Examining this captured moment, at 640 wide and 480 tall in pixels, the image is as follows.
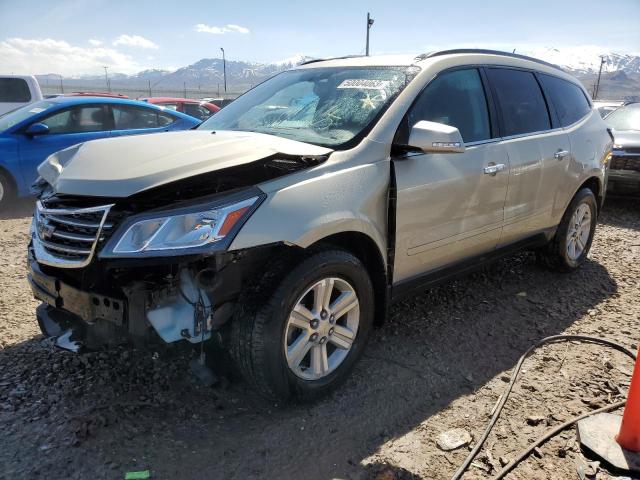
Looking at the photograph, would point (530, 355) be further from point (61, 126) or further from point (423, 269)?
point (61, 126)

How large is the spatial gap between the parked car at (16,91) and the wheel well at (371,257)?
10.9 metres

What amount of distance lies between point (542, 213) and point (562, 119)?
88 centimetres

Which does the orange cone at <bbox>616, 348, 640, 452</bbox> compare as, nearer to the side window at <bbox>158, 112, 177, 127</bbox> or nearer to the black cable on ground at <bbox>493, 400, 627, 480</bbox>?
the black cable on ground at <bbox>493, 400, 627, 480</bbox>

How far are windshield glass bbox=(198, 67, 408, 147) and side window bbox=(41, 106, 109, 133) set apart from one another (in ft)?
14.8

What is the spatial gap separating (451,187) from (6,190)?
6.30 meters

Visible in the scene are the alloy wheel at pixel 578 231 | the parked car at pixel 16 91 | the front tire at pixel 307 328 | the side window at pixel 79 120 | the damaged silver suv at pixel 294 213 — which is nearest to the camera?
the damaged silver suv at pixel 294 213

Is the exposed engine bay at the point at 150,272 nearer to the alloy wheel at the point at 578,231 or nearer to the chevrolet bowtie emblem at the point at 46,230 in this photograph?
the chevrolet bowtie emblem at the point at 46,230

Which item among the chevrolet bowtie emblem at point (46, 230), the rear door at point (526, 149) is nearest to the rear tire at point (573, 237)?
the rear door at point (526, 149)

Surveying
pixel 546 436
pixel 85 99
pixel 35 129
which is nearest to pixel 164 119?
pixel 85 99

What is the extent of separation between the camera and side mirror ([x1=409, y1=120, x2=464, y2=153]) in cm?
281

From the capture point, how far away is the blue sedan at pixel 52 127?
6934 mm

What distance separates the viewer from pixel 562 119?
175 inches

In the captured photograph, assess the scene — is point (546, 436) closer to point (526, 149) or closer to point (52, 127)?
point (526, 149)

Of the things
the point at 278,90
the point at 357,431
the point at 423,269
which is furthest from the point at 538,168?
the point at 357,431
